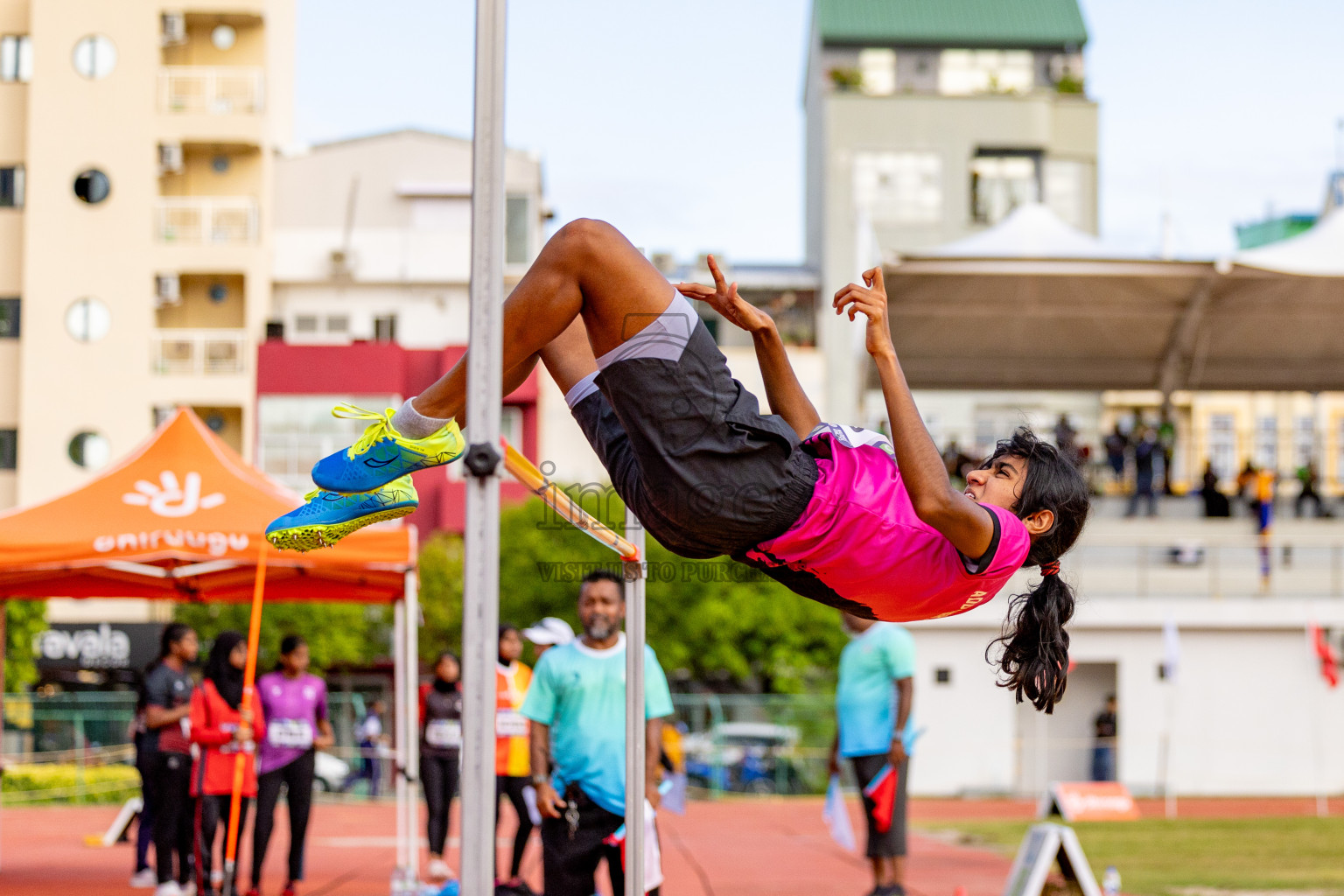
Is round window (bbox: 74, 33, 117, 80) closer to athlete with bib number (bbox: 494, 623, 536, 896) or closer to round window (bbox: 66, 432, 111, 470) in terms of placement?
round window (bbox: 66, 432, 111, 470)

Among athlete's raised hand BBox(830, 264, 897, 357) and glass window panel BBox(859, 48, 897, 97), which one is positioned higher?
glass window panel BBox(859, 48, 897, 97)

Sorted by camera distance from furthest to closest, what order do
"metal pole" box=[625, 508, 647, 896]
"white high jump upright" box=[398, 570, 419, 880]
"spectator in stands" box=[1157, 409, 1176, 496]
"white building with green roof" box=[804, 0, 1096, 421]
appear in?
"white building with green roof" box=[804, 0, 1096, 421] → "spectator in stands" box=[1157, 409, 1176, 496] → "white high jump upright" box=[398, 570, 419, 880] → "metal pole" box=[625, 508, 647, 896]

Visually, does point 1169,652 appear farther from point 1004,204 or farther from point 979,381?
point 1004,204

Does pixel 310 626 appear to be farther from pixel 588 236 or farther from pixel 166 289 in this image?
pixel 588 236

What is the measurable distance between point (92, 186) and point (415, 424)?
32345 mm

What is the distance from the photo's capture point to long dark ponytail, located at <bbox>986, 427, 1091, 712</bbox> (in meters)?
3.58

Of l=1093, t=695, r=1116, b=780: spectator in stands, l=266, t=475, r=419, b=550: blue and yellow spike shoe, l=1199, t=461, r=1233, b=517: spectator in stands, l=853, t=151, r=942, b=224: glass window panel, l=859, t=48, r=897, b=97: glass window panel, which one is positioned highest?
l=859, t=48, r=897, b=97: glass window panel

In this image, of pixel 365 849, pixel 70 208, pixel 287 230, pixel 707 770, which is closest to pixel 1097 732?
pixel 707 770

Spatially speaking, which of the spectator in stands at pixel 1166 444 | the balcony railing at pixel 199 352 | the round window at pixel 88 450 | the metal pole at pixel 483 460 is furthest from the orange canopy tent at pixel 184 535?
the round window at pixel 88 450

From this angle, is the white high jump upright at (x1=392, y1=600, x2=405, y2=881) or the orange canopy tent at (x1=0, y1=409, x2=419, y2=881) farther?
the white high jump upright at (x1=392, y1=600, x2=405, y2=881)

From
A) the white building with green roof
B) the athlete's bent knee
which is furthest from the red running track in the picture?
the white building with green roof

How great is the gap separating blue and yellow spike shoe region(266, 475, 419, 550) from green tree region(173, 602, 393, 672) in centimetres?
2496

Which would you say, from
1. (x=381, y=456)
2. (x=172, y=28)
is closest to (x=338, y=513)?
(x=381, y=456)

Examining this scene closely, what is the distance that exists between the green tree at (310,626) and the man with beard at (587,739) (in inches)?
875
